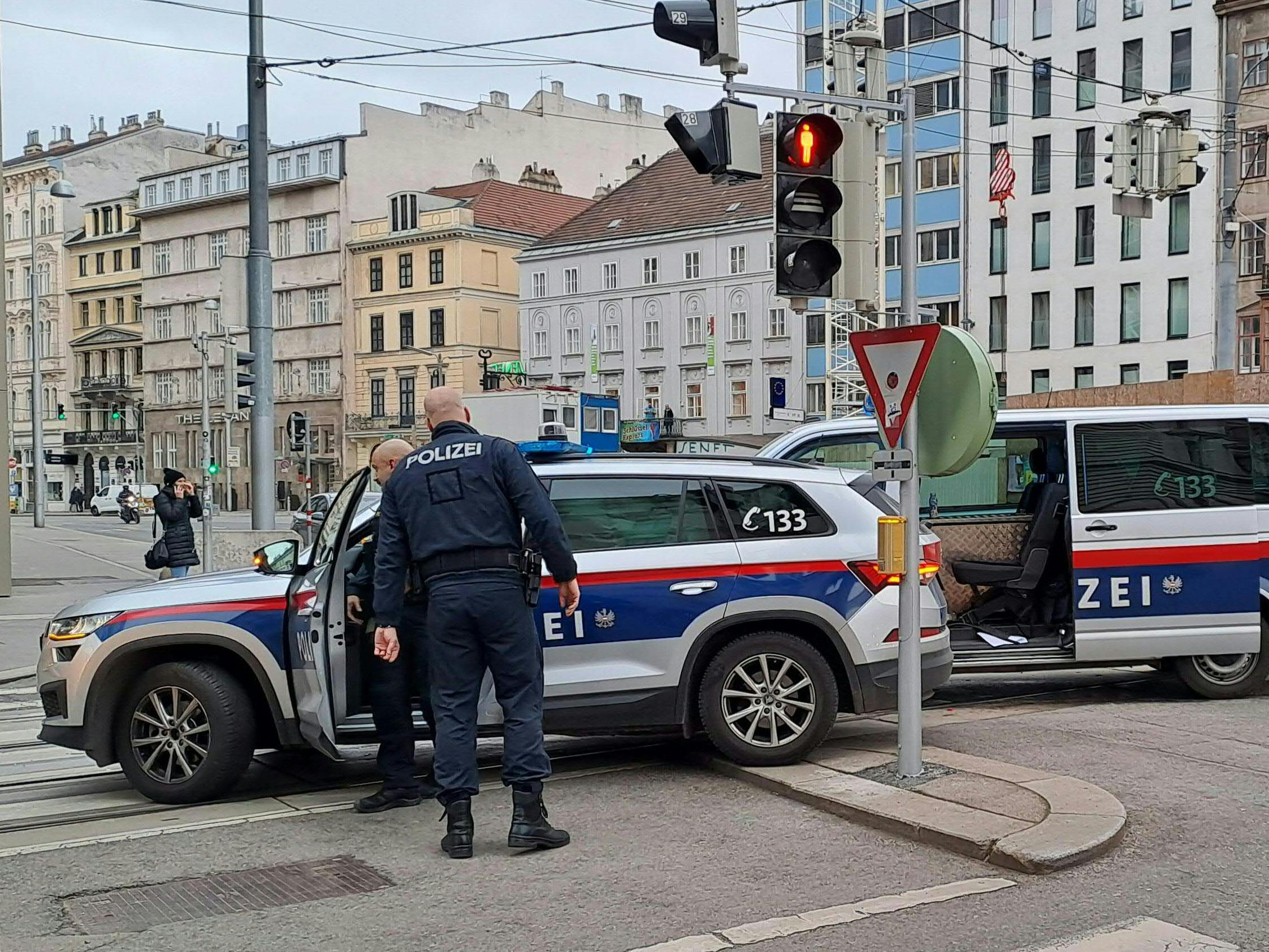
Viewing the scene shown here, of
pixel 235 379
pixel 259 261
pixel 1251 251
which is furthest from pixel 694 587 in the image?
pixel 1251 251

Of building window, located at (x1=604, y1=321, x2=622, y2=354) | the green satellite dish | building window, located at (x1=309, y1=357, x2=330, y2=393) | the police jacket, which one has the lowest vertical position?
the police jacket

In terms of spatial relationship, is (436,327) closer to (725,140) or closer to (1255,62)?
(1255,62)

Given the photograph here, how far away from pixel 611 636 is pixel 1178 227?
170ft

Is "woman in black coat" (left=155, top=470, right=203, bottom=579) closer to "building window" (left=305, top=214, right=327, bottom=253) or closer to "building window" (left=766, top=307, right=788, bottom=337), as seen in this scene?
"building window" (left=766, top=307, right=788, bottom=337)

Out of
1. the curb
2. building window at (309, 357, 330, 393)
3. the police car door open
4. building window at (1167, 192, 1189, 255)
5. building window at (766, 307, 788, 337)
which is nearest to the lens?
the curb

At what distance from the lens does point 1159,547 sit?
9.95 meters

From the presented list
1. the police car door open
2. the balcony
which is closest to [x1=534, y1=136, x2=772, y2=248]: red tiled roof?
the balcony

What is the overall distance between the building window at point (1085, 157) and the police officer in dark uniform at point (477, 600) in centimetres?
5471

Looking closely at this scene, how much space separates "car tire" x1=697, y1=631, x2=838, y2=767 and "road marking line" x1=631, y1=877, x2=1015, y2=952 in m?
2.08

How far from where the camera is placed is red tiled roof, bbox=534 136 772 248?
210 feet

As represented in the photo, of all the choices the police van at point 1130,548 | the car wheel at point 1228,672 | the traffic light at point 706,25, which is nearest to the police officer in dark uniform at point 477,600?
the traffic light at point 706,25

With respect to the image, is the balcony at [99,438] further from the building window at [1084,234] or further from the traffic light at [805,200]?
the traffic light at [805,200]

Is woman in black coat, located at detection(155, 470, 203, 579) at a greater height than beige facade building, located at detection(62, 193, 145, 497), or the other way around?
beige facade building, located at detection(62, 193, 145, 497)

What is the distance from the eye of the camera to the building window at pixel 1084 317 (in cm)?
5753
